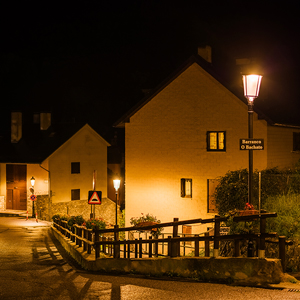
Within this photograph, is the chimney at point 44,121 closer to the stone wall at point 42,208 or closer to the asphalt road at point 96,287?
the stone wall at point 42,208

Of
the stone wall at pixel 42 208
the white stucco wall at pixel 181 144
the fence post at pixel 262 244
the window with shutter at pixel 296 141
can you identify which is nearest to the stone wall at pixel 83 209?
the stone wall at pixel 42 208

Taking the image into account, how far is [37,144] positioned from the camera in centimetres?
4488

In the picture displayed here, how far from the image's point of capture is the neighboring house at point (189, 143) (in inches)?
880

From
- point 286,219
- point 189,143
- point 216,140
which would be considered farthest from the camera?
point 189,143

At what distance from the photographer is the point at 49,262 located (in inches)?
568

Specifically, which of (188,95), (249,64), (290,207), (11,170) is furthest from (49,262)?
(11,170)

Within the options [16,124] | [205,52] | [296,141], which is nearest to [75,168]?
[16,124]

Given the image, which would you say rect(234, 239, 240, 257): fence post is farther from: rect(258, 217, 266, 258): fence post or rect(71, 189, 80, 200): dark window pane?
rect(71, 189, 80, 200): dark window pane

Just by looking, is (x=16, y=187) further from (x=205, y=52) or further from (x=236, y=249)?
(x=236, y=249)

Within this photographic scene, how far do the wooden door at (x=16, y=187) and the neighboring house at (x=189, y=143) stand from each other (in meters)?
21.2

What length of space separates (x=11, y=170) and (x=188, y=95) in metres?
26.2

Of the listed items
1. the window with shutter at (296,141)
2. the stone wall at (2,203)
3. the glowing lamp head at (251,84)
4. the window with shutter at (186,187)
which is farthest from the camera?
the stone wall at (2,203)

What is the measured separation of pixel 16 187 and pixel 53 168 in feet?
14.4

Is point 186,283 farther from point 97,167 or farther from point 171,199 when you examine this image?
point 97,167
